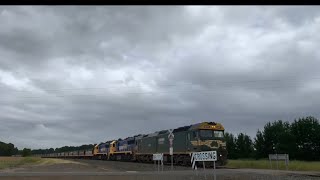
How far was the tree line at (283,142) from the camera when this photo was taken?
85.4m

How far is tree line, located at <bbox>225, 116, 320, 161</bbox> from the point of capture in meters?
85.4

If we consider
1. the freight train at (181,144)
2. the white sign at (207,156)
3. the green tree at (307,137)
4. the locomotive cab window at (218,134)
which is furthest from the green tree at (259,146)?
the white sign at (207,156)

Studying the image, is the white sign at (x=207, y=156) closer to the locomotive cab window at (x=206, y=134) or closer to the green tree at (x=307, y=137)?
the locomotive cab window at (x=206, y=134)

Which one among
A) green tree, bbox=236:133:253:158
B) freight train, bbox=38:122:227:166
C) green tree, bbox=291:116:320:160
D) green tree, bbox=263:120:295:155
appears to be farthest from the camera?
green tree, bbox=236:133:253:158

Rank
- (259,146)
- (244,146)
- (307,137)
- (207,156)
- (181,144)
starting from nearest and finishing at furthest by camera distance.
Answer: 1. (207,156)
2. (181,144)
3. (307,137)
4. (259,146)
5. (244,146)

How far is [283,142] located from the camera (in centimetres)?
8938

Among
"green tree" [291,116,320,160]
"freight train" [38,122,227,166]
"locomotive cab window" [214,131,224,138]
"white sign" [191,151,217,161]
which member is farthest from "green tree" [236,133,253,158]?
"white sign" [191,151,217,161]

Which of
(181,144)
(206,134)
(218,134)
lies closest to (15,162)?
(181,144)

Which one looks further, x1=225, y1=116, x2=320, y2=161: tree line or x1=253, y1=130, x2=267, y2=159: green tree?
x1=253, y1=130, x2=267, y2=159: green tree

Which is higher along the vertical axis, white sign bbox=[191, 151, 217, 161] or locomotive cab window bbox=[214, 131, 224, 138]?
locomotive cab window bbox=[214, 131, 224, 138]

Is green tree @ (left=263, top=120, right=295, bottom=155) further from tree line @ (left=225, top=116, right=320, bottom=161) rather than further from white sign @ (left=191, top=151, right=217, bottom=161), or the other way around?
white sign @ (left=191, top=151, right=217, bottom=161)

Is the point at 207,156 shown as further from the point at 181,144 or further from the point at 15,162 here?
the point at 15,162

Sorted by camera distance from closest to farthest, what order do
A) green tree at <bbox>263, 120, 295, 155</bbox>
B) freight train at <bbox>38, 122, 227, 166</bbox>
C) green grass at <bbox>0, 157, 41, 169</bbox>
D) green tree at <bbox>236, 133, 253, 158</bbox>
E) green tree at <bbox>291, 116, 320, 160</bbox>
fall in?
freight train at <bbox>38, 122, 227, 166</bbox>
green grass at <bbox>0, 157, 41, 169</bbox>
green tree at <bbox>291, 116, 320, 160</bbox>
green tree at <bbox>263, 120, 295, 155</bbox>
green tree at <bbox>236, 133, 253, 158</bbox>
